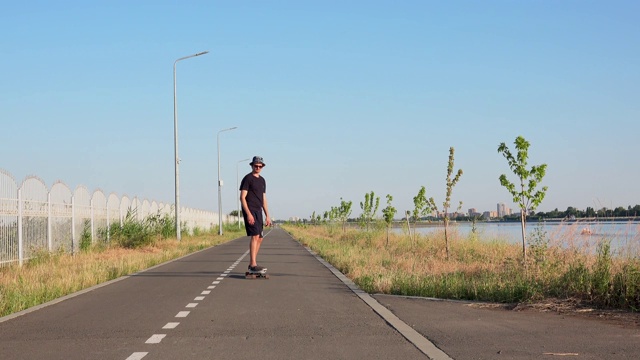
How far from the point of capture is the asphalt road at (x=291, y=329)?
823cm

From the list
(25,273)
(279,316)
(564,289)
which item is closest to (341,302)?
(279,316)

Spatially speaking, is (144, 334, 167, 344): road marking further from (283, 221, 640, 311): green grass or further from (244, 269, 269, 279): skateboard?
(244, 269, 269, 279): skateboard

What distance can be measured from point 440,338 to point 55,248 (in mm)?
19391

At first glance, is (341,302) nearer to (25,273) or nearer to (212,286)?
(212,286)

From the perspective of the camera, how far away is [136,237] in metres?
35.8

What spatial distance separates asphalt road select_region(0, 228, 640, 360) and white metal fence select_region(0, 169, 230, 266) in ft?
25.0

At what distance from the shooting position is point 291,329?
32.7 ft

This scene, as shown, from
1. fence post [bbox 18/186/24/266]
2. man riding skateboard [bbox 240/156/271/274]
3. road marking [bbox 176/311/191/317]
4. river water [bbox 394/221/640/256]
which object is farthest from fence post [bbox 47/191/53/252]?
river water [bbox 394/221/640/256]

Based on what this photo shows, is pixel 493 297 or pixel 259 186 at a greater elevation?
pixel 259 186

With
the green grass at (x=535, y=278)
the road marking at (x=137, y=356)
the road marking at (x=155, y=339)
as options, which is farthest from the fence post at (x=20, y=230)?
the road marking at (x=137, y=356)

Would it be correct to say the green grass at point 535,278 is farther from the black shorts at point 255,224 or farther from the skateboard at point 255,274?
the black shorts at point 255,224

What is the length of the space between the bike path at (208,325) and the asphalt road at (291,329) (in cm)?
1

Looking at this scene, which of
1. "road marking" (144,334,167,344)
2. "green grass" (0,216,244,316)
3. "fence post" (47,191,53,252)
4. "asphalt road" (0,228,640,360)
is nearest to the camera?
"asphalt road" (0,228,640,360)

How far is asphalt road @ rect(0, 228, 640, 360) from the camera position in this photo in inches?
324
